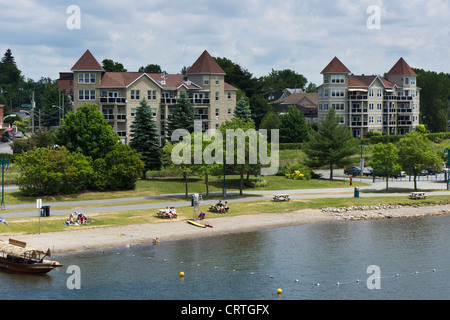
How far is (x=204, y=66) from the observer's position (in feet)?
337

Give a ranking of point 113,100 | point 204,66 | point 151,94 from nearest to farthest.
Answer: point 113,100, point 151,94, point 204,66

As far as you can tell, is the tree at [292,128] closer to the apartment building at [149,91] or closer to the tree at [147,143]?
the apartment building at [149,91]

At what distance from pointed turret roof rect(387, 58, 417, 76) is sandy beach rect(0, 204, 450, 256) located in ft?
229

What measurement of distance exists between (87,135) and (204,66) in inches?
1566

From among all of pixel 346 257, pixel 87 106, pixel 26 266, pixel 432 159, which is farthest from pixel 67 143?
pixel 432 159

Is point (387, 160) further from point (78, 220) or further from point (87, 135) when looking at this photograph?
point (78, 220)

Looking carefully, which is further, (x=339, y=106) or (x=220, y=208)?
(x=339, y=106)

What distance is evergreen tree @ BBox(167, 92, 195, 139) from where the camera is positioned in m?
Answer: 82.4

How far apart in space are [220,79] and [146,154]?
108 feet

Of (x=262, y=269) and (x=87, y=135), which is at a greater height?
(x=87, y=135)

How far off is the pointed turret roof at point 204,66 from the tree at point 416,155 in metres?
39.9

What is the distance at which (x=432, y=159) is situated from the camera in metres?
70.6

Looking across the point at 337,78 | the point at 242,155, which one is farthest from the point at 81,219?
the point at 337,78

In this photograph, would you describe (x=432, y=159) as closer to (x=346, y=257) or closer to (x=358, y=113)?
(x=346, y=257)
